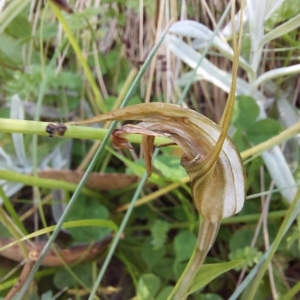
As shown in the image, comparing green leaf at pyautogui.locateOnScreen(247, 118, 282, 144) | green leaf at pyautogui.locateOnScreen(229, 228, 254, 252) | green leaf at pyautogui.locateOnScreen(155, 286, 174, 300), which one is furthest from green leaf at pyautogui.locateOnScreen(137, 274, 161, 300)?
green leaf at pyautogui.locateOnScreen(247, 118, 282, 144)

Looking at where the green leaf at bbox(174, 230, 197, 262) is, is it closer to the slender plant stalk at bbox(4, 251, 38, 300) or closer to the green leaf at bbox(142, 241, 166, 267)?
the green leaf at bbox(142, 241, 166, 267)

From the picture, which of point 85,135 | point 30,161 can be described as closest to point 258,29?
point 85,135

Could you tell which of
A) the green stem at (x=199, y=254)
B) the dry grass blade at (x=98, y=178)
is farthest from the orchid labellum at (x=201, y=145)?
the dry grass blade at (x=98, y=178)

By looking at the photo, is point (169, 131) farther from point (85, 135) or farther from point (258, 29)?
point (258, 29)

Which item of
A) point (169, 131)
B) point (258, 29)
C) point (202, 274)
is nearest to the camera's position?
point (169, 131)

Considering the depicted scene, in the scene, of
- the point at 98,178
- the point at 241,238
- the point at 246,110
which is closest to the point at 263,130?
the point at 246,110

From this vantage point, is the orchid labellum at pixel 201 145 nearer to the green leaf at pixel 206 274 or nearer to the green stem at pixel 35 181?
the green leaf at pixel 206 274
